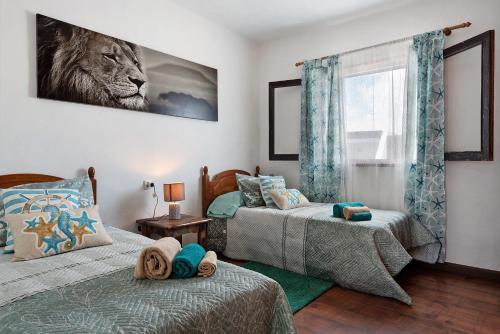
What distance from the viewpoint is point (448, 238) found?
3.11m

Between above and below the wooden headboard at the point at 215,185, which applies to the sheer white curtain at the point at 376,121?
above

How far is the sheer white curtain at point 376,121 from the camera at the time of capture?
3.28 meters

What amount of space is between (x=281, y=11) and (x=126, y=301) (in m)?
3.21

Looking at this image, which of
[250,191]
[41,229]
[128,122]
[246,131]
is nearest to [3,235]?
[41,229]

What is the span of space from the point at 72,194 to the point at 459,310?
9.10ft

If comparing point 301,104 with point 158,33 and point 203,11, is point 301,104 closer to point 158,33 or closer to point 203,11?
point 203,11

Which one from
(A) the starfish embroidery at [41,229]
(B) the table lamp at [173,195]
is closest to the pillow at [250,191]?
(B) the table lamp at [173,195]

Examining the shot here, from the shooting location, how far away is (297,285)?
2.74m

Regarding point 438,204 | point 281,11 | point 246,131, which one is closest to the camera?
point 438,204

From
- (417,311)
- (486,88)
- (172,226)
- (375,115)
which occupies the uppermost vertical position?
(486,88)

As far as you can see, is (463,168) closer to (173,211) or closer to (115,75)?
(173,211)

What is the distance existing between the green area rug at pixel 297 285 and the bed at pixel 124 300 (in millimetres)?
1054

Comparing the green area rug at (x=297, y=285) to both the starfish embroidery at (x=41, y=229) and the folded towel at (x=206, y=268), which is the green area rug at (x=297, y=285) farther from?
the starfish embroidery at (x=41, y=229)

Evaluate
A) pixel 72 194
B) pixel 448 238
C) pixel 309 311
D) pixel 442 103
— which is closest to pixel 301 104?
pixel 442 103
